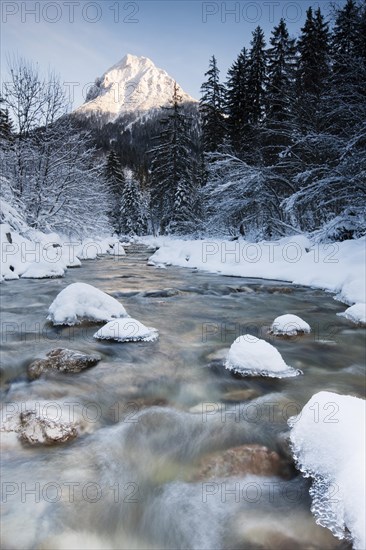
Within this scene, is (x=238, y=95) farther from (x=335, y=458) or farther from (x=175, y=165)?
(x=335, y=458)

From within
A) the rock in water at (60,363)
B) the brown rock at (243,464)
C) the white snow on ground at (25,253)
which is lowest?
the brown rock at (243,464)

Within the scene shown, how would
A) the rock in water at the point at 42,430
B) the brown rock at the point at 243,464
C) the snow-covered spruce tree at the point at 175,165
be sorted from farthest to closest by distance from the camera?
1. the snow-covered spruce tree at the point at 175,165
2. the rock in water at the point at 42,430
3. the brown rock at the point at 243,464

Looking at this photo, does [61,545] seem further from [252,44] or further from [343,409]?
[252,44]

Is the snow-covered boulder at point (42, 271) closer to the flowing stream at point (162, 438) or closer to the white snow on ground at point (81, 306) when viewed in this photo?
the flowing stream at point (162, 438)

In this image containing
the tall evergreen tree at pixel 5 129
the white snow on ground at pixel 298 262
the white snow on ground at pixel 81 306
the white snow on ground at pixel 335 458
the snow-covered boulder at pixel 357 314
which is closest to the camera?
the white snow on ground at pixel 335 458

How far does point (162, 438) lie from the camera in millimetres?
2883

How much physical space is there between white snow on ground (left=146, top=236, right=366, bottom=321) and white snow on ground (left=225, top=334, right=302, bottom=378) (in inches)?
118

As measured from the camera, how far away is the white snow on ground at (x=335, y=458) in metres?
1.84

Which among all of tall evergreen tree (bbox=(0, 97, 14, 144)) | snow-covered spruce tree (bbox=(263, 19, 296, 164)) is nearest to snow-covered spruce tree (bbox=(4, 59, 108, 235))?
tall evergreen tree (bbox=(0, 97, 14, 144))

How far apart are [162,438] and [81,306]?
319 cm

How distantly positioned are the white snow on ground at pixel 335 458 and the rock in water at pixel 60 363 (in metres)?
2.36

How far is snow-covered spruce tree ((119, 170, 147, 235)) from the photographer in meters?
49.3

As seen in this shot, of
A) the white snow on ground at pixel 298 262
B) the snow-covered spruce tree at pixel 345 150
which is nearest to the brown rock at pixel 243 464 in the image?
the white snow on ground at pixel 298 262

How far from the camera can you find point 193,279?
11508 millimetres
